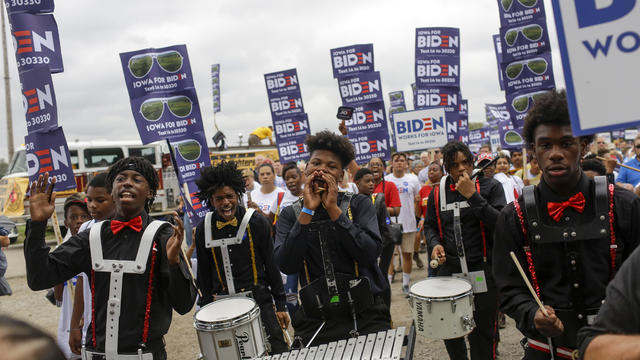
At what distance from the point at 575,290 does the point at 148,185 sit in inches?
110

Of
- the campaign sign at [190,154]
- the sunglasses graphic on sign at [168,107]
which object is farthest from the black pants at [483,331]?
the sunglasses graphic on sign at [168,107]

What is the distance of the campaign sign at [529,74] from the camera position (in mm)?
9242

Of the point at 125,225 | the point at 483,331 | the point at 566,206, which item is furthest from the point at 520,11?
the point at 125,225

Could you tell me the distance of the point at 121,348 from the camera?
2.79m

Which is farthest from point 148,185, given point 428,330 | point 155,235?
point 428,330

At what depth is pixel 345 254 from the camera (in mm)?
3076

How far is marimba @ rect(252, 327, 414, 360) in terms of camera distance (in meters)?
2.44

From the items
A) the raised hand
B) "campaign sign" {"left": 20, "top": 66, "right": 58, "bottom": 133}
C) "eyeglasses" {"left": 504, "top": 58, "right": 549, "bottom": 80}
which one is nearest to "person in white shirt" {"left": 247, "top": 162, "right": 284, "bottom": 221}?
"campaign sign" {"left": 20, "top": 66, "right": 58, "bottom": 133}

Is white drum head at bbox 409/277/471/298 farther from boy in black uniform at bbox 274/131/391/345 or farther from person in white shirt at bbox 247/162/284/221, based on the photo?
person in white shirt at bbox 247/162/284/221

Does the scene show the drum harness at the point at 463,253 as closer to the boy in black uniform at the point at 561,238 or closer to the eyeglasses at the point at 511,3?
the boy in black uniform at the point at 561,238

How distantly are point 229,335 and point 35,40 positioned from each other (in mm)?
4370

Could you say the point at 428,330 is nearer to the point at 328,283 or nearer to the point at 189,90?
the point at 328,283

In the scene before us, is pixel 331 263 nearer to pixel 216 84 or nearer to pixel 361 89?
pixel 361 89

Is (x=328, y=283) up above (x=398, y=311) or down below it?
above
